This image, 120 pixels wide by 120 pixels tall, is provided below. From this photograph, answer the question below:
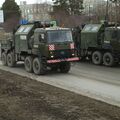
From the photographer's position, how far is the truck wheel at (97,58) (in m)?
22.5

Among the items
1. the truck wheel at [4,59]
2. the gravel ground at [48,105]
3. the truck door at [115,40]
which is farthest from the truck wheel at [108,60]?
the gravel ground at [48,105]

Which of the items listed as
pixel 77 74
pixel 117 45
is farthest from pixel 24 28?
pixel 117 45

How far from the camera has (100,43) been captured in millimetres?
22891

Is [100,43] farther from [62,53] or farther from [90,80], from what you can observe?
[90,80]

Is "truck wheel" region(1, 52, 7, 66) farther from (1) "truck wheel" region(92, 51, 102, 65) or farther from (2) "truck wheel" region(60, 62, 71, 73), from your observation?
(1) "truck wheel" region(92, 51, 102, 65)

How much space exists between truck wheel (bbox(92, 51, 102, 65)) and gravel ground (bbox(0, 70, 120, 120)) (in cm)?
862

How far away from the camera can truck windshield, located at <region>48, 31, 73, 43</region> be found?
704 inches

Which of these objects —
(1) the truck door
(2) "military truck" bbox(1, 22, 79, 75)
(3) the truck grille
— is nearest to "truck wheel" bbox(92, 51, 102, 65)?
(1) the truck door

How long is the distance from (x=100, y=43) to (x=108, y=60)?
1438mm

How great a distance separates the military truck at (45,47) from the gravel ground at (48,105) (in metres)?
3.70

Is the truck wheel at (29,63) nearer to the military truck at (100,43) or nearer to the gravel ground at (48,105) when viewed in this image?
the gravel ground at (48,105)

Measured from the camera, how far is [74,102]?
36.6ft

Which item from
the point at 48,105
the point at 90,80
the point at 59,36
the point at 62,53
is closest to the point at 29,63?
the point at 62,53

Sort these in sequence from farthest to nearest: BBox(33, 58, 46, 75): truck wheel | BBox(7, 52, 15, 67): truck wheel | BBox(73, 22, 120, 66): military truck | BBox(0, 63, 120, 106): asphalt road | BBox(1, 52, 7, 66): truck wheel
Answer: BBox(1, 52, 7, 66): truck wheel, BBox(73, 22, 120, 66): military truck, BBox(7, 52, 15, 67): truck wheel, BBox(33, 58, 46, 75): truck wheel, BBox(0, 63, 120, 106): asphalt road
